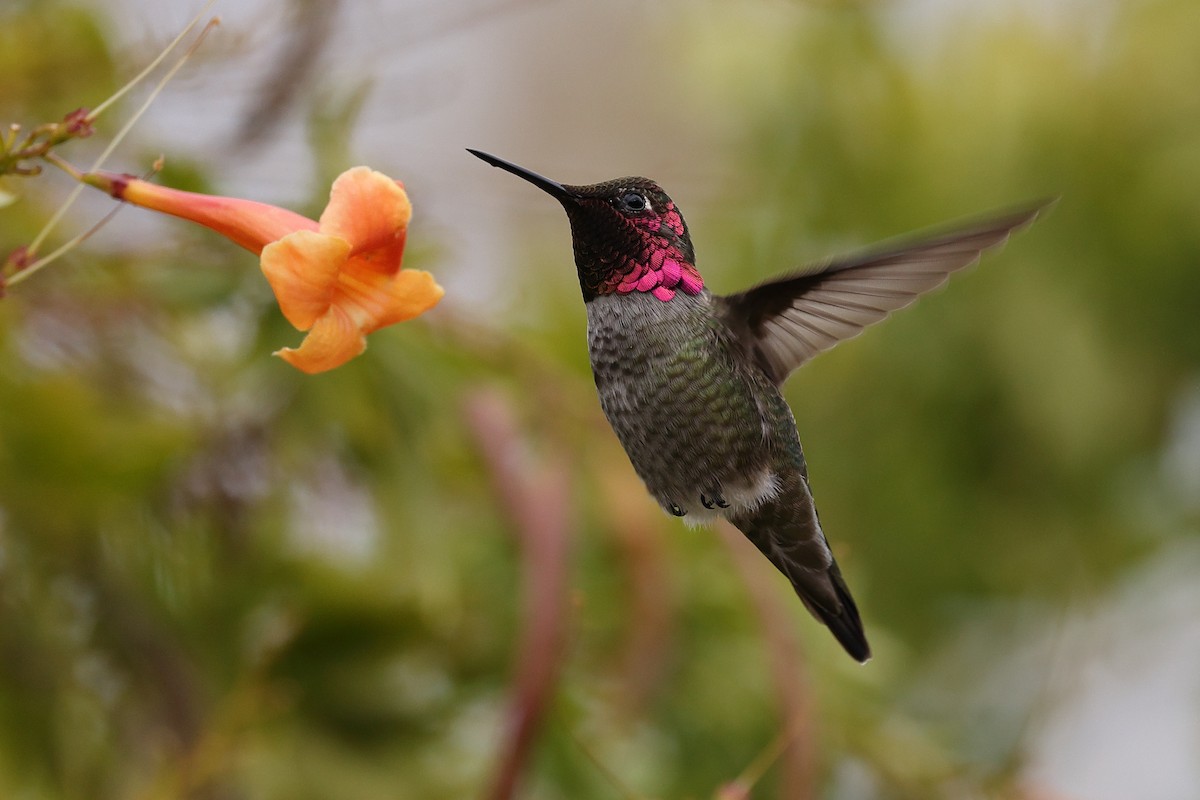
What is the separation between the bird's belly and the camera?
4.79 feet

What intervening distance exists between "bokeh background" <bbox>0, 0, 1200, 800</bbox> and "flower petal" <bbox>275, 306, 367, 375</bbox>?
0.78 meters

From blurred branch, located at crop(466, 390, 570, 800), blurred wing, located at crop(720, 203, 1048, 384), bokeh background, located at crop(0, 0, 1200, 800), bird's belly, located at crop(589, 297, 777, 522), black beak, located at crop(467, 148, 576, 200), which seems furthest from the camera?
bokeh background, located at crop(0, 0, 1200, 800)

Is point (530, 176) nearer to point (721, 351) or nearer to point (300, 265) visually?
point (300, 265)

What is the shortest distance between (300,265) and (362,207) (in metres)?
0.07

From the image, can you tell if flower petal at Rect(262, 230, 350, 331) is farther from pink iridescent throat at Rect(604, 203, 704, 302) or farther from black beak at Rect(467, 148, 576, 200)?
pink iridescent throat at Rect(604, 203, 704, 302)

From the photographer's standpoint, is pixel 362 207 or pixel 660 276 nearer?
pixel 362 207

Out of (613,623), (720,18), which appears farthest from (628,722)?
(720,18)

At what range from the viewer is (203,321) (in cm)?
243

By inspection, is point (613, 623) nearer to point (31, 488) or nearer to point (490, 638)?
point (490, 638)

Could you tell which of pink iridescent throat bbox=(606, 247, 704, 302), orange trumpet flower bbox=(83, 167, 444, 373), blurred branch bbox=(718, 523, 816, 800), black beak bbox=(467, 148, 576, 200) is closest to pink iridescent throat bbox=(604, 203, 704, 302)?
pink iridescent throat bbox=(606, 247, 704, 302)

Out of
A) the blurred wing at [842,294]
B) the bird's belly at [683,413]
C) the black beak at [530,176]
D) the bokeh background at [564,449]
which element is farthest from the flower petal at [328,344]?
the bokeh background at [564,449]

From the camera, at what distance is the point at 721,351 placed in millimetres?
1572

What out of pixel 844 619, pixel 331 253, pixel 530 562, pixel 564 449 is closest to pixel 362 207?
pixel 331 253

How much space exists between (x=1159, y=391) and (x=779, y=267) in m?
1.17
